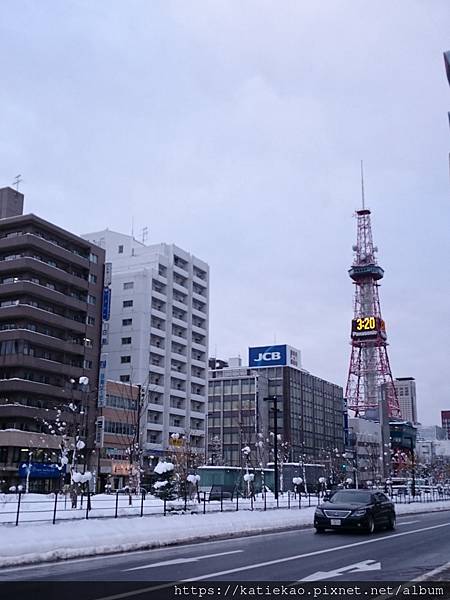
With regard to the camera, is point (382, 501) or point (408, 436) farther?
point (408, 436)

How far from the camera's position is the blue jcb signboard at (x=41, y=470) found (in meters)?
65.9

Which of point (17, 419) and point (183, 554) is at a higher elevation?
point (17, 419)

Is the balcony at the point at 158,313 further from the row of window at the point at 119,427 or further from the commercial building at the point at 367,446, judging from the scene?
the commercial building at the point at 367,446

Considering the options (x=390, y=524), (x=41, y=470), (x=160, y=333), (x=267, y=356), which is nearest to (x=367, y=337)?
(x=267, y=356)

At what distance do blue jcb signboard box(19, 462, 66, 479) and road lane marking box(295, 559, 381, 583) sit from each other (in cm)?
5606

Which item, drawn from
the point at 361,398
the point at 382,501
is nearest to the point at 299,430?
the point at 361,398

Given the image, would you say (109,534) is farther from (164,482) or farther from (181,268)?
(181,268)

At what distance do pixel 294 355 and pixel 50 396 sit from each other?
66636 millimetres

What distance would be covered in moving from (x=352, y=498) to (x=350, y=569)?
34.2 feet

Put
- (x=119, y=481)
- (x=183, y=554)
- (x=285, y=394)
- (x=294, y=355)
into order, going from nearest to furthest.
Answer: (x=183, y=554) → (x=119, y=481) → (x=285, y=394) → (x=294, y=355)

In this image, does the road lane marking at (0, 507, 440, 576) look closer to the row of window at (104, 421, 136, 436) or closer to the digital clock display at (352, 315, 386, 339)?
the row of window at (104, 421, 136, 436)

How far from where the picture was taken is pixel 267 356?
122 m

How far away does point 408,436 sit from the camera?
15125 centimetres

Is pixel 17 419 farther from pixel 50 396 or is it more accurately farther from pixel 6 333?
pixel 6 333
